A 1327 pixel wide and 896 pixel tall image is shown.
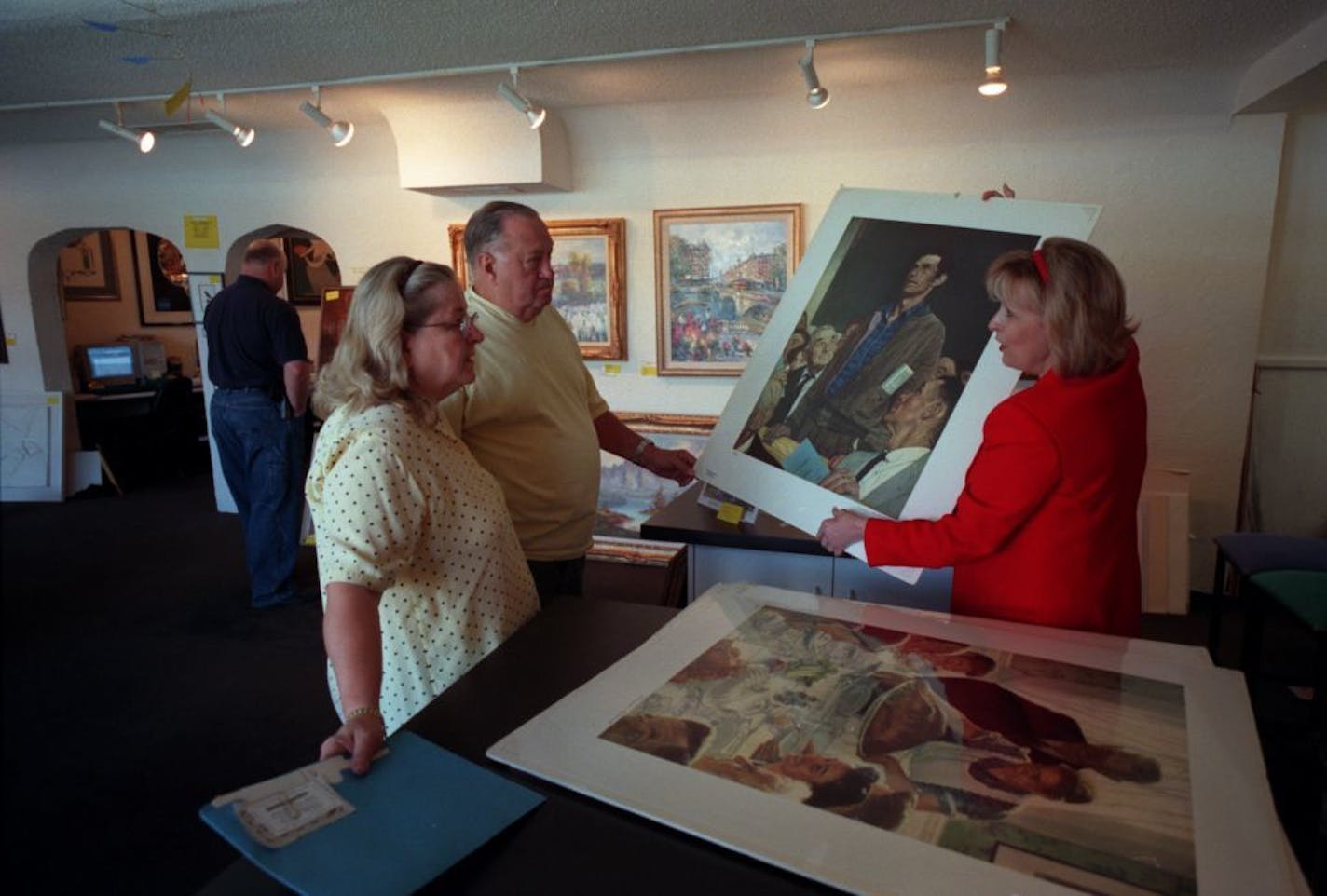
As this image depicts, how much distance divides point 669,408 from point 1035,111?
2.32 metres

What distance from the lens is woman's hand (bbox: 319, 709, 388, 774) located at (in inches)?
32.0

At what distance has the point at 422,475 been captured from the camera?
44.4 inches

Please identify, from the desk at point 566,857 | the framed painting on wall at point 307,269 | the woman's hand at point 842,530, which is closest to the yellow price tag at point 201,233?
the framed painting on wall at point 307,269

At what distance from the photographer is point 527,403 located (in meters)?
1.68

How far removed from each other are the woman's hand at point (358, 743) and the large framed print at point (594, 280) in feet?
12.0

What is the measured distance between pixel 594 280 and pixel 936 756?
3.91 metres

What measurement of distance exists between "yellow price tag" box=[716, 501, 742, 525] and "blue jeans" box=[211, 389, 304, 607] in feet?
8.83

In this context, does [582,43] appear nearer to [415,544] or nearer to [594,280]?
[594,280]

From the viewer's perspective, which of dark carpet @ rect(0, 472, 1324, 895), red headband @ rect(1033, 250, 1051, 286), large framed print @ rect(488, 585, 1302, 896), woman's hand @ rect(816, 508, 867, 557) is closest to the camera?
dark carpet @ rect(0, 472, 1324, 895)

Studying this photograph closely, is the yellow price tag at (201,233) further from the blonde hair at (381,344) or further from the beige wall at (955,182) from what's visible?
the blonde hair at (381,344)

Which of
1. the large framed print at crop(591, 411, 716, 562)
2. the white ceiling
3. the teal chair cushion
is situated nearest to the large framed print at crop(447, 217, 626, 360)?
the large framed print at crop(591, 411, 716, 562)

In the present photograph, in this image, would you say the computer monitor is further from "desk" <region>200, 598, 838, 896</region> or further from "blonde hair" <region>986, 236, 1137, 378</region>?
"blonde hair" <region>986, 236, 1137, 378</region>

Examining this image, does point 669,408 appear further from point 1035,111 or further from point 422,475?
point 422,475

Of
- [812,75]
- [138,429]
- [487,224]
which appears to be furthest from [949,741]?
[138,429]
